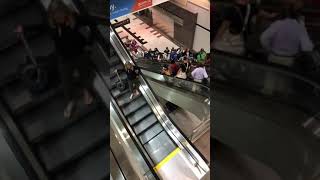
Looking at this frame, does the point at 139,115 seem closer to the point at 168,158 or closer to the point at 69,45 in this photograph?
the point at 168,158

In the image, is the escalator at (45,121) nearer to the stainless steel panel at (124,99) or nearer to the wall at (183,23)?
the stainless steel panel at (124,99)

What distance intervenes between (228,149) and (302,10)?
2.37ft

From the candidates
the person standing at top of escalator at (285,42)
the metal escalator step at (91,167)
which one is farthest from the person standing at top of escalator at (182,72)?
the metal escalator step at (91,167)

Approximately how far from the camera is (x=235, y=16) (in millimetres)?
1172

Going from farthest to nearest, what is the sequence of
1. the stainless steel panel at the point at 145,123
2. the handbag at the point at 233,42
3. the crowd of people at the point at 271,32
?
the stainless steel panel at the point at 145,123, the handbag at the point at 233,42, the crowd of people at the point at 271,32

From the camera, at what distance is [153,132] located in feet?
19.9

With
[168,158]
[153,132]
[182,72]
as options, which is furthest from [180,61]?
[168,158]

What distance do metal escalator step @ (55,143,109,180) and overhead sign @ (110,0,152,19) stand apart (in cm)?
434

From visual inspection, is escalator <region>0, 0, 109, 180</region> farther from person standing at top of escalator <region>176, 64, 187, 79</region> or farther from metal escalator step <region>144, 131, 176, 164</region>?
person standing at top of escalator <region>176, 64, 187, 79</region>

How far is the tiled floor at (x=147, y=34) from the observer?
10.7 metres

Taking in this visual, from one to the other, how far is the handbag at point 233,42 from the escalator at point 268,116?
27mm

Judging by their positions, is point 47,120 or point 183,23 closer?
point 47,120

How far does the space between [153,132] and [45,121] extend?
5332 millimetres

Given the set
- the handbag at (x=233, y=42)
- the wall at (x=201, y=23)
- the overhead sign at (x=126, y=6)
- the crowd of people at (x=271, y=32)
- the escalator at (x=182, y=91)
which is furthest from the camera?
the wall at (x=201, y=23)
